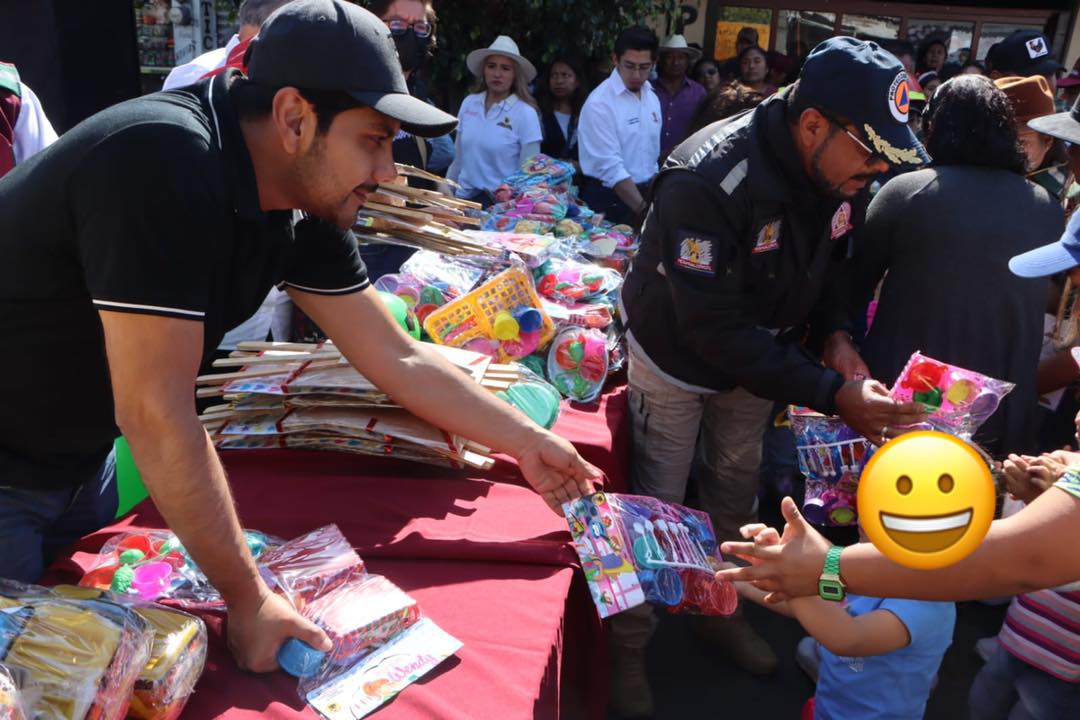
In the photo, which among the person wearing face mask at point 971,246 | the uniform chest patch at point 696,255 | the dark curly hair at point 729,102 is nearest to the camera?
the uniform chest patch at point 696,255

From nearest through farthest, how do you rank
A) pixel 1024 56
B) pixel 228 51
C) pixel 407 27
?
pixel 228 51 → pixel 407 27 → pixel 1024 56

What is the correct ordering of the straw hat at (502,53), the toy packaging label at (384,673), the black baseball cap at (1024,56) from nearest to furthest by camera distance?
the toy packaging label at (384,673) → the black baseball cap at (1024,56) → the straw hat at (502,53)

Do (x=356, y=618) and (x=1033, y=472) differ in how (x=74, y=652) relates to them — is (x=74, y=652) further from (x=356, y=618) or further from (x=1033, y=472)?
(x=1033, y=472)

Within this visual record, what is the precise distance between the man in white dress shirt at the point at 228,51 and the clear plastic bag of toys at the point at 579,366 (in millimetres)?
1434

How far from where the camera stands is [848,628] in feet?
5.08

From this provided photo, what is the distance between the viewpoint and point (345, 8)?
51.9 inches

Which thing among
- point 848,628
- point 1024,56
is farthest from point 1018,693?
point 1024,56

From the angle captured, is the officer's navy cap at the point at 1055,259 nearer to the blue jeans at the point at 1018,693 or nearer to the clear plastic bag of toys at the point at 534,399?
the blue jeans at the point at 1018,693

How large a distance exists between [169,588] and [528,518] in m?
0.72

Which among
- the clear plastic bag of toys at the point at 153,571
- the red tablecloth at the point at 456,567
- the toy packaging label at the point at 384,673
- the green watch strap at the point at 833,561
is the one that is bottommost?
the red tablecloth at the point at 456,567

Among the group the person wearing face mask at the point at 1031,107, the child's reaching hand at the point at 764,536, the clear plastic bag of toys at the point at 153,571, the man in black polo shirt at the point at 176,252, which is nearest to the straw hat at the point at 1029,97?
the person wearing face mask at the point at 1031,107

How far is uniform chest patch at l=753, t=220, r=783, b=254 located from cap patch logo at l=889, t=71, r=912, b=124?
14.2 inches

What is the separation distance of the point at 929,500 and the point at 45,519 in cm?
142

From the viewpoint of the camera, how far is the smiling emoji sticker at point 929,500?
0.88 metres
